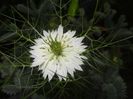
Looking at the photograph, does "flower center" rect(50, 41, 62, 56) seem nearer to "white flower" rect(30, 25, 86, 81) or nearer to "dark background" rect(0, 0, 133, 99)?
"white flower" rect(30, 25, 86, 81)

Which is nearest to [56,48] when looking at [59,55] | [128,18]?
[59,55]

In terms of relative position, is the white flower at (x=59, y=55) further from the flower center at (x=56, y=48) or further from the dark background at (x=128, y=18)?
the dark background at (x=128, y=18)

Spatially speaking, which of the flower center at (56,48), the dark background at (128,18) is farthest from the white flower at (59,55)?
the dark background at (128,18)

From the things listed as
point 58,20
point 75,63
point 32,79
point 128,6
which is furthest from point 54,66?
point 128,6

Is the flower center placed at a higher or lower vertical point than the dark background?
lower

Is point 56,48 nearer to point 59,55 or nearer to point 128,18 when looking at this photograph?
point 59,55

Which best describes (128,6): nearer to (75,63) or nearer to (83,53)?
(83,53)

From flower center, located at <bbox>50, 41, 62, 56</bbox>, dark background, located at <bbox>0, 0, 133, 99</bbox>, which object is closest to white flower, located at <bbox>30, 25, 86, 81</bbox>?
flower center, located at <bbox>50, 41, 62, 56</bbox>

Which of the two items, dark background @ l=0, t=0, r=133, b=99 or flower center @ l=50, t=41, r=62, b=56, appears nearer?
flower center @ l=50, t=41, r=62, b=56
